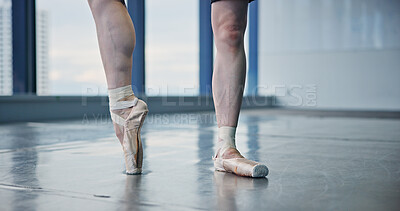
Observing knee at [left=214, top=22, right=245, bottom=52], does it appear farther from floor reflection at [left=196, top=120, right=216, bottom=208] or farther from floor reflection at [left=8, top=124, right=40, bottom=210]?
floor reflection at [left=8, top=124, right=40, bottom=210]

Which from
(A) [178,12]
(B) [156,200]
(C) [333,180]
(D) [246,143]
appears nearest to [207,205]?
(B) [156,200]

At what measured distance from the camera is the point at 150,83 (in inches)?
196

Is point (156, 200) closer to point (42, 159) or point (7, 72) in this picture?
point (42, 159)

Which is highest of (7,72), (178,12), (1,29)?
(178,12)

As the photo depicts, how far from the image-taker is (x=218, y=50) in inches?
42.7

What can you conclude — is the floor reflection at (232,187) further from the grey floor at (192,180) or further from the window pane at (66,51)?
the window pane at (66,51)

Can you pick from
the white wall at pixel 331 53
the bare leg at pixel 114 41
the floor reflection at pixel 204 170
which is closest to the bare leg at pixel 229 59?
the floor reflection at pixel 204 170

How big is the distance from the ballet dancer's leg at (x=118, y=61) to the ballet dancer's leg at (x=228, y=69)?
0.19 m

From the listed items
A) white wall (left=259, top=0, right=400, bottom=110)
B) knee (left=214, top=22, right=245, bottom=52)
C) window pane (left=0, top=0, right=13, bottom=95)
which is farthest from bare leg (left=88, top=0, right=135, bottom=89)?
white wall (left=259, top=0, right=400, bottom=110)

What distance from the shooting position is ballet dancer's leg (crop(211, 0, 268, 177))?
1.04m

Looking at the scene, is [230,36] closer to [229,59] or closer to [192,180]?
[229,59]

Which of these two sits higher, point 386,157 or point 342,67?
point 342,67

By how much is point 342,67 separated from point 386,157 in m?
6.26

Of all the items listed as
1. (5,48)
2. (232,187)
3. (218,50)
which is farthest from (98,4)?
(5,48)
